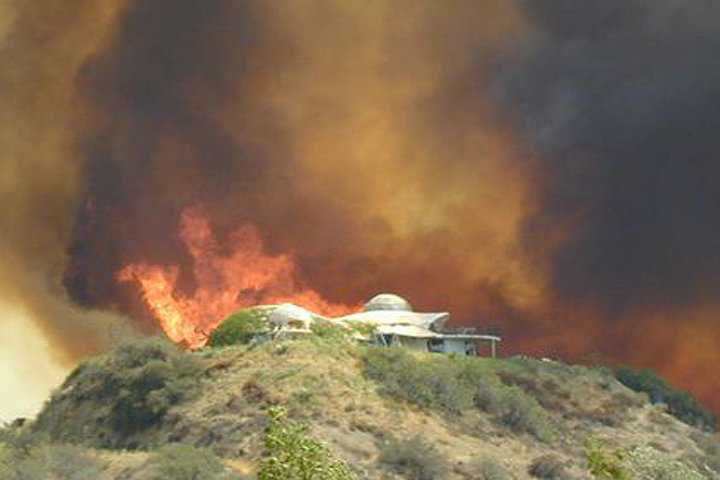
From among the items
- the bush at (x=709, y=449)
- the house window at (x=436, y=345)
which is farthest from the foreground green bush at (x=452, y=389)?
the house window at (x=436, y=345)

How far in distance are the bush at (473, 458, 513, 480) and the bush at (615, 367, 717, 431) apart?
45.2 metres

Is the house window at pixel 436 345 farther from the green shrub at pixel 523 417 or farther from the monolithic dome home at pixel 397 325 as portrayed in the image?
the green shrub at pixel 523 417

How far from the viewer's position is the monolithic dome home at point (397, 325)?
102 metres

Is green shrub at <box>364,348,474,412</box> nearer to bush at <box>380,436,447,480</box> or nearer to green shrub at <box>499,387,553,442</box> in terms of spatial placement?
green shrub at <box>499,387,553,442</box>

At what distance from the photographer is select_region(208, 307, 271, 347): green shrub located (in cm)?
10206

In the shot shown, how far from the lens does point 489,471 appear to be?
240 ft

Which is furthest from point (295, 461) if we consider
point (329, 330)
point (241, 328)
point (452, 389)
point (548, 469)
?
point (241, 328)

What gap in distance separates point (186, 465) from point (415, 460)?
14698 mm

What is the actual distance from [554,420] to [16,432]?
43041mm

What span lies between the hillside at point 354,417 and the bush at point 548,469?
0.37ft

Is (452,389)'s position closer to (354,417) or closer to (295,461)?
(354,417)

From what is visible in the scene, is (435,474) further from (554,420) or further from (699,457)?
(699,457)

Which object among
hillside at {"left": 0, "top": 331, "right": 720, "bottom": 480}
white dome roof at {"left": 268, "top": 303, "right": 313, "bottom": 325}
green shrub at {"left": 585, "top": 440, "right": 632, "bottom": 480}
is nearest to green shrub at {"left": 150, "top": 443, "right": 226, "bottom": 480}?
hillside at {"left": 0, "top": 331, "right": 720, "bottom": 480}

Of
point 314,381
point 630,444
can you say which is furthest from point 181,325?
point 630,444
